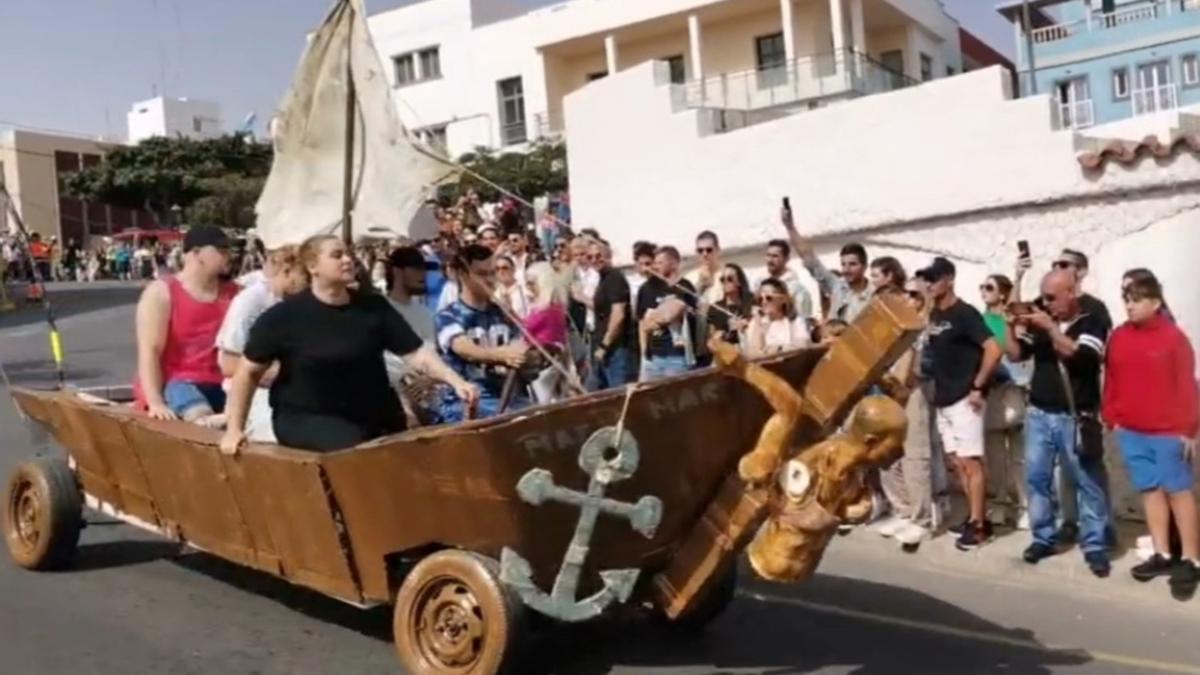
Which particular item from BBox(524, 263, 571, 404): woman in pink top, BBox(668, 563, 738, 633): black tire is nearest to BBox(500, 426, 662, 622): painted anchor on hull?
BBox(668, 563, 738, 633): black tire

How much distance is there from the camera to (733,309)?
9938mm

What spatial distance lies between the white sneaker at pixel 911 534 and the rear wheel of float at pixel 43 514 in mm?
4673

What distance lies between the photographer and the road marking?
598 cm

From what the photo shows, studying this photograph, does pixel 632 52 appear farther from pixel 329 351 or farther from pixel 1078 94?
pixel 329 351

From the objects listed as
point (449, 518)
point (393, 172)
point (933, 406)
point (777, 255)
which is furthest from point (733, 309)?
point (449, 518)

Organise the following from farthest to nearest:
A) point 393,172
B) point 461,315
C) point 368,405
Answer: point 393,172 < point 461,315 < point 368,405

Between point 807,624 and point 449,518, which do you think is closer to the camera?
point 449,518

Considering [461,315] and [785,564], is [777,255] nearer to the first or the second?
[461,315]

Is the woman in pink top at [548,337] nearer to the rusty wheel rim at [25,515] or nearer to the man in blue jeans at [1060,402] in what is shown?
the man in blue jeans at [1060,402]

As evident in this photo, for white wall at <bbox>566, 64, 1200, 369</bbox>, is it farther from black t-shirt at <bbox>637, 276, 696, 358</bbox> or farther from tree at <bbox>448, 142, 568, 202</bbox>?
tree at <bbox>448, 142, 568, 202</bbox>

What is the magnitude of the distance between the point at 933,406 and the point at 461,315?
118 inches

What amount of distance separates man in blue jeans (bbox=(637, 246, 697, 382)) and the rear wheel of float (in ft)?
13.1

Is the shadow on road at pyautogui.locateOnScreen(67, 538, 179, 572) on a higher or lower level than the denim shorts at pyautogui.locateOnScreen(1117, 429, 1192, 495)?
lower

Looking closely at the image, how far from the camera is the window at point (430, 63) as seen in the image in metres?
45.2
